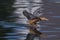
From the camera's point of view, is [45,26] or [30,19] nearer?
[30,19]

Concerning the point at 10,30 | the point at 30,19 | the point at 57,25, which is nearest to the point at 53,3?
the point at 57,25

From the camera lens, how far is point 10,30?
2.04 m

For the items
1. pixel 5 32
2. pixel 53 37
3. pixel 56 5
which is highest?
pixel 56 5

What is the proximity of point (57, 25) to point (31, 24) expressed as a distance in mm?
971

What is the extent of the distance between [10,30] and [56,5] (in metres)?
0.62

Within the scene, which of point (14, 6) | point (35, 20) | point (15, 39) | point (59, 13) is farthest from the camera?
point (59, 13)

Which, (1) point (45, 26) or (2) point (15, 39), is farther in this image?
(1) point (45, 26)

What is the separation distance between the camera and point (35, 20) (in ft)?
4.32

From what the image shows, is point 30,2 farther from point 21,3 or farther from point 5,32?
point 5,32

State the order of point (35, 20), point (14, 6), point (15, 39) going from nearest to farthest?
point (35, 20), point (15, 39), point (14, 6)

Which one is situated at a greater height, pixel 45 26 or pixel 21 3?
pixel 21 3

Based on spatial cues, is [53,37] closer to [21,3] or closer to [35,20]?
[21,3]

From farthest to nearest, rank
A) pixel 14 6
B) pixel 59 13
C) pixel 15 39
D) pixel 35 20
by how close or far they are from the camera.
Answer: pixel 59 13 → pixel 14 6 → pixel 15 39 → pixel 35 20

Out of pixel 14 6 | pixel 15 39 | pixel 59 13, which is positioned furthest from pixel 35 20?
pixel 59 13
